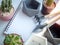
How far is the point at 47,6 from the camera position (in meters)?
0.92

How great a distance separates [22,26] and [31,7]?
0.10 meters

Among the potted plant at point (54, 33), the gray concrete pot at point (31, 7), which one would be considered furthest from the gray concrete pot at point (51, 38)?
the gray concrete pot at point (31, 7)

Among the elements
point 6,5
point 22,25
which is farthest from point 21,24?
point 6,5

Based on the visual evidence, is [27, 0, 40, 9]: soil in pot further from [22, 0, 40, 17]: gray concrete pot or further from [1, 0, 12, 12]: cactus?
[1, 0, 12, 12]: cactus

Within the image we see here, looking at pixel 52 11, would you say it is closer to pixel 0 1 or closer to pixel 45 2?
pixel 45 2

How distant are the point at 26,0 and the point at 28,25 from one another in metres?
0.12

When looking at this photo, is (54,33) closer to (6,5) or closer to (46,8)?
(46,8)

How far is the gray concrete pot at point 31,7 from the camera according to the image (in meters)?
0.90

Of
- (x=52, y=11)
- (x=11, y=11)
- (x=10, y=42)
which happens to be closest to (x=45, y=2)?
(x=52, y=11)

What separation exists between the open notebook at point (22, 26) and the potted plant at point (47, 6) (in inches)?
3.0

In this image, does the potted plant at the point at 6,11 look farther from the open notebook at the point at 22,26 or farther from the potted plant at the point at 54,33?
the potted plant at the point at 54,33

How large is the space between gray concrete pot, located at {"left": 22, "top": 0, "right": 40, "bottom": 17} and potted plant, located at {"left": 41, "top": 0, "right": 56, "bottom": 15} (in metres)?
0.03

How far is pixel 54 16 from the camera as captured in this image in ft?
3.02

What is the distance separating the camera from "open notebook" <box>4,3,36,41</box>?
87cm
